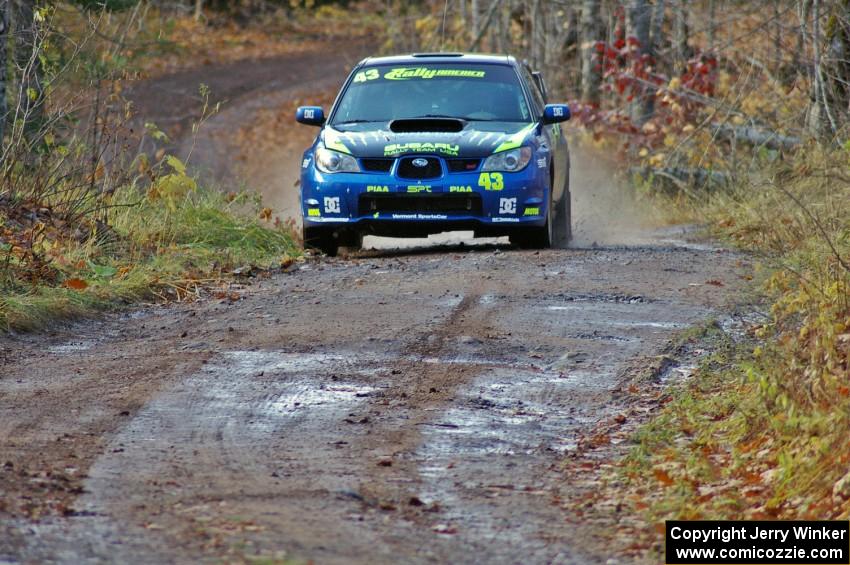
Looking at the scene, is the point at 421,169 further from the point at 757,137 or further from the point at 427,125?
the point at 757,137

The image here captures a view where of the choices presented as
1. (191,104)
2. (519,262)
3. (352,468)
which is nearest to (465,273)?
(519,262)

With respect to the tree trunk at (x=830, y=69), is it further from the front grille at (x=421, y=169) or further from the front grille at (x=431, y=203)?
the front grille at (x=421, y=169)

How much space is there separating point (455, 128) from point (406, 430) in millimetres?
6064

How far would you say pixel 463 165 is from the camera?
1187 centimetres

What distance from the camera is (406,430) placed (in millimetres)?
6410

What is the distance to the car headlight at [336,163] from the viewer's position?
11977mm

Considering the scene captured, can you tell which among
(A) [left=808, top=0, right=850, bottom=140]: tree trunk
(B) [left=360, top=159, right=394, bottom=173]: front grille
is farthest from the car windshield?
(A) [left=808, top=0, right=850, bottom=140]: tree trunk

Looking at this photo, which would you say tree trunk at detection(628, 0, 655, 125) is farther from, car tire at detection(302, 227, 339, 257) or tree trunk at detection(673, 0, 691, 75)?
car tire at detection(302, 227, 339, 257)

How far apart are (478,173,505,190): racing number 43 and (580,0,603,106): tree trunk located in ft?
36.5

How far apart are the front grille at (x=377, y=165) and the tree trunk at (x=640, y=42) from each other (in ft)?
27.6

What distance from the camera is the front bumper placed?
11.8 metres

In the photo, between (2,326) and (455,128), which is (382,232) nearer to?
(455,128)

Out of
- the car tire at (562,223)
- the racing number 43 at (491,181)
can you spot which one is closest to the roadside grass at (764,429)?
the racing number 43 at (491,181)

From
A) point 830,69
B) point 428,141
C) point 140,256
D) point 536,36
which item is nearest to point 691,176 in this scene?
point 830,69
